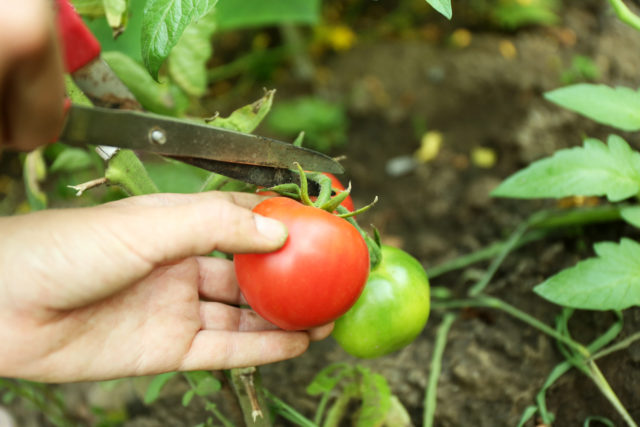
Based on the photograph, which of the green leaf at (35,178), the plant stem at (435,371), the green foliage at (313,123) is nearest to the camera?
the plant stem at (435,371)

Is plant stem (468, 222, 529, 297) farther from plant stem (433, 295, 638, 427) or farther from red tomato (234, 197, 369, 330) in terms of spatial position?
red tomato (234, 197, 369, 330)

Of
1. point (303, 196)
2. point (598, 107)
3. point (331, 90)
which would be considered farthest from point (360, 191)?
point (303, 196)

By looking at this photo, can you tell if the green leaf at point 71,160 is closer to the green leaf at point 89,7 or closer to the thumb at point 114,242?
the green leaf at point 89,7

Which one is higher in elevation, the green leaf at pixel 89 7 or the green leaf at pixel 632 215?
the green leaf at pixel 89 7

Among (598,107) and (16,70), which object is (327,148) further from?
(16,70)

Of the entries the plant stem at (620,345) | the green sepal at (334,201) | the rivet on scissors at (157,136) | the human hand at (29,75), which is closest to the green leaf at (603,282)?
the plant stem at (620,345)

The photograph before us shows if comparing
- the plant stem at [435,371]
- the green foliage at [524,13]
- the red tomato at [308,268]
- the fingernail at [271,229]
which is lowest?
the plant stem at [435,371]
